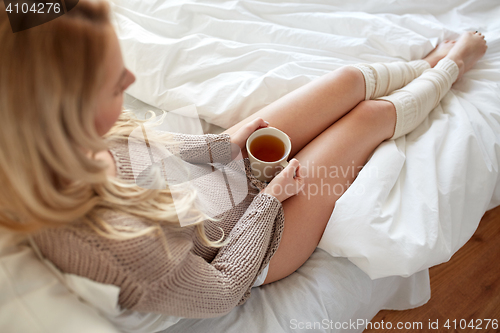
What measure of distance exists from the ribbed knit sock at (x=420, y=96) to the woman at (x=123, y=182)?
5cm

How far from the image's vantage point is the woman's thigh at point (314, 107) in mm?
805

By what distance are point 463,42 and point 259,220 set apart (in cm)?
96

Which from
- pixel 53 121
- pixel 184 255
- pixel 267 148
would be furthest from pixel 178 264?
pixel 267 148

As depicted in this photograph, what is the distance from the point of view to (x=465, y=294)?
0.98 meters

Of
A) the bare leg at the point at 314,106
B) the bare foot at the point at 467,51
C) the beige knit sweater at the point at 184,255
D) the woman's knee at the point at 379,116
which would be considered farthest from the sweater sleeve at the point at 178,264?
the bare foot at the point at 467,51

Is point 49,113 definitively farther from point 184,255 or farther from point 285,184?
point 285,184

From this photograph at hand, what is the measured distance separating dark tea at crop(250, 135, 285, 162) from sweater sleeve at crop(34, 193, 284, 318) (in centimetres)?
12

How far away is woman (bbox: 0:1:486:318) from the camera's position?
0.37 metres

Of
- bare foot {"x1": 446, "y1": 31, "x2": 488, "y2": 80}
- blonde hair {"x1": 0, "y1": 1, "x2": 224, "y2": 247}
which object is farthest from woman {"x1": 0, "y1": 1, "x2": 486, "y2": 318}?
bare foot {"x1": 446, "y1": 31, "x2": 488, "y2": 80}

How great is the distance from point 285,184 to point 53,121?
0.46 meters

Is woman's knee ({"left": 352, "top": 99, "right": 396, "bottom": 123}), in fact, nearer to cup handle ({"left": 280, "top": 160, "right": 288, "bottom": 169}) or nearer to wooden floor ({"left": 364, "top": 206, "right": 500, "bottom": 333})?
cup handle ({"left": 280, "top": 160, "right": 288, "bottom": 169})

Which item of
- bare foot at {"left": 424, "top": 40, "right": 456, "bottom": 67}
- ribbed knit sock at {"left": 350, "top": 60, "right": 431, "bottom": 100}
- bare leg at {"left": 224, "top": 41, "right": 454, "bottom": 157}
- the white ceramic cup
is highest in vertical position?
bare foot at {"left": 424, "top": 40, "right": 456, "bottom": 67}

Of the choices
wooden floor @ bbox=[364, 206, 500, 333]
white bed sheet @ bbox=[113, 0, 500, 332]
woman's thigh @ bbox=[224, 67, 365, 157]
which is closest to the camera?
white bed sheet @ bbox=[113, 0, 500, 332]

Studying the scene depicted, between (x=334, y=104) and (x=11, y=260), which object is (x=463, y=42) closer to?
(x=334, y=104)
